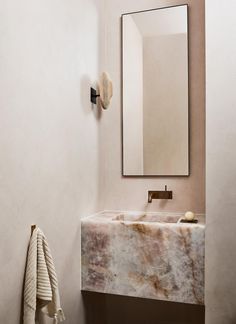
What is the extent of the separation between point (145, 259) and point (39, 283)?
64 centimetres

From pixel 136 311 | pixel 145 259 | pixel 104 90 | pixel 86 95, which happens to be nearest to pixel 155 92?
pixel 104 90

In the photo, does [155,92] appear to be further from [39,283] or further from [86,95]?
[39,283]

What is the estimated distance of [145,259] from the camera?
1.77 m

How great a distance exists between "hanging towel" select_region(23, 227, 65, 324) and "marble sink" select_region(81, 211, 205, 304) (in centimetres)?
43

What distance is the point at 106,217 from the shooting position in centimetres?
203

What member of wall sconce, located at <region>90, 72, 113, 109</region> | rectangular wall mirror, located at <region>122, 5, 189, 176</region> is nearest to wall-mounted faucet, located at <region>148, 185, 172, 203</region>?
rectangular wall mirror, located at <region>122, 5, 189, 176</region>

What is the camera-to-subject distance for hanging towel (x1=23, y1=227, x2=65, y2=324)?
1.33m

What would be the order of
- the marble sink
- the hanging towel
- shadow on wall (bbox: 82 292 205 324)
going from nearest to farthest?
the hanging towel → the marble sink → shadow on wall (bbox: 82 292 205 324)

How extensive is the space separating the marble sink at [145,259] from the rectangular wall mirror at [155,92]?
0.49m

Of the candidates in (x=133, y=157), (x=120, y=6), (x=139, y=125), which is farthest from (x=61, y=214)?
(x=120, y=6)

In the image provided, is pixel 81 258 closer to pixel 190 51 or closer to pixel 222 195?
pixel 222 195

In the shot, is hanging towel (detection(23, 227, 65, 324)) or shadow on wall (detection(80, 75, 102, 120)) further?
shadow on wall (detection(80, 75, 102, 120))

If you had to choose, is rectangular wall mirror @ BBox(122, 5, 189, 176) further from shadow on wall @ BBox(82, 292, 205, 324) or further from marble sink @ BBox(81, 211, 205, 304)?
shadow on wall @ BBox(82, 292, 205, 324)

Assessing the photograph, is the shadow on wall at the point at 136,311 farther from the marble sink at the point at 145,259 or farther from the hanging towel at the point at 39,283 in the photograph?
the hanging towel at the point at 39,283
